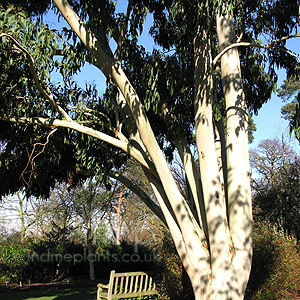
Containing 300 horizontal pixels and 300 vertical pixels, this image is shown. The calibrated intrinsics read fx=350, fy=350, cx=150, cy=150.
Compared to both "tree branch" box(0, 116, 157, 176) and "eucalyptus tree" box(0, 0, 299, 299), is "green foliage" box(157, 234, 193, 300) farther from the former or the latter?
"tree branch" box(0, 116, 157, 176)

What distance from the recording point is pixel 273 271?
21.7 ft

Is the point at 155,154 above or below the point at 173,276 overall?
above

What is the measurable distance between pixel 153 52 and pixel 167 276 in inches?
185

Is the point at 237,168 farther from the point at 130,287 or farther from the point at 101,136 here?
the point at 130,287

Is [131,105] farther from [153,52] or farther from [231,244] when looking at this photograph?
[231,244]

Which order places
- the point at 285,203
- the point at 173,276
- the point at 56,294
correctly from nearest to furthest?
the point at 173,276, the point at 56,294, the point at 285,203

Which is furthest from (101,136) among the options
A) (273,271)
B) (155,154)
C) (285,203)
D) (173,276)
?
(285,203)

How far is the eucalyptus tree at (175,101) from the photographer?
4.77 m

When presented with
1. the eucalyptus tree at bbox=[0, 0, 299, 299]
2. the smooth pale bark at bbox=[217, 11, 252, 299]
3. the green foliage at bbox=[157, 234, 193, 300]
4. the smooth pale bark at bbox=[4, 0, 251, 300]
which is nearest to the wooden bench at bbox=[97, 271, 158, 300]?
the green foliage at bbox=[157, 234, 193, 300]

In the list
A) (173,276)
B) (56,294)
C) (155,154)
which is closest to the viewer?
(155,154)

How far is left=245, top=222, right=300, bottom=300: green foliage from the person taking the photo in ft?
21.2

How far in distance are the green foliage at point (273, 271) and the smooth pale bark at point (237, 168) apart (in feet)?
7.31

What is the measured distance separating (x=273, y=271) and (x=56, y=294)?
7255mm

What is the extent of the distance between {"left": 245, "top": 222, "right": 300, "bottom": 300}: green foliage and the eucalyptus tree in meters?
1.93
